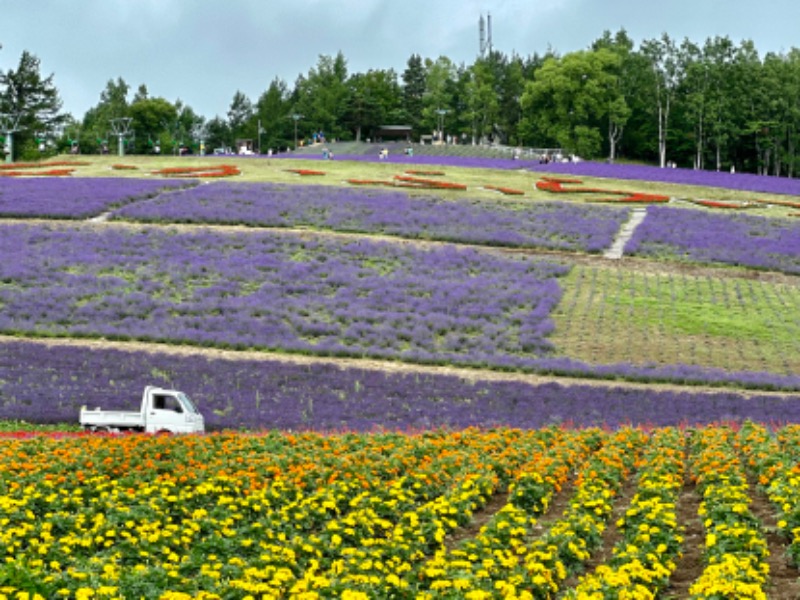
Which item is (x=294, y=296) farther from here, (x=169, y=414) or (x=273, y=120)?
(x=273, y=120)

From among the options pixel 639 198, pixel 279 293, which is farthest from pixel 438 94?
pixel 279 293

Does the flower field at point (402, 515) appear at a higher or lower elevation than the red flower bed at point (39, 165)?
lower

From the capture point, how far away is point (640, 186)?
74750 mm

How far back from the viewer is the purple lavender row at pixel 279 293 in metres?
35.4

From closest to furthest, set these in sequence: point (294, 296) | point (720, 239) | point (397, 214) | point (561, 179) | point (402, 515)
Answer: point (402, 515)
point (294, 296)
point (720, 239)
point (397, 214)
point (561, 179)

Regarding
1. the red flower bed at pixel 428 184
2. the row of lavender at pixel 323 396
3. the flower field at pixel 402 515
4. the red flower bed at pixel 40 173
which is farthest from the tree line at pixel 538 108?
the flower field at pixel 402 515

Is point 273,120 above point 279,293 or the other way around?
above

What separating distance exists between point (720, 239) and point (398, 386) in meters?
26.6

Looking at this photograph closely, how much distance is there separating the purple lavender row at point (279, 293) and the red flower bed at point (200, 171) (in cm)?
2196

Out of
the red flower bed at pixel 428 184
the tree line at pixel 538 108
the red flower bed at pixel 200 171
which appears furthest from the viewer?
the tree line at pixel 538 108

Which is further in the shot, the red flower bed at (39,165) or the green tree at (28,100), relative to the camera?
the green tree at (28,100)

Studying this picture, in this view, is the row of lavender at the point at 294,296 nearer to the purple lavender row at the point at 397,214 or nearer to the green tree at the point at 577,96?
the purple lavender row at the point at 397,214

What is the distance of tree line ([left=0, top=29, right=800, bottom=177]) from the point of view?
11406cm

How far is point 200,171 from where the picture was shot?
73188 mm
